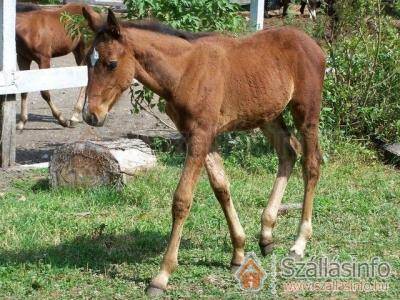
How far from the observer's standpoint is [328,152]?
408 inches

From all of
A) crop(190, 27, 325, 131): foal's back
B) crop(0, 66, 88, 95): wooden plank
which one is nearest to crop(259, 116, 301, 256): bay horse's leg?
crop(190, 27, 325, 131): foal's back

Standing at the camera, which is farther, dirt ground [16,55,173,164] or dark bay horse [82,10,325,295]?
dirt ground [16,55,173,164]

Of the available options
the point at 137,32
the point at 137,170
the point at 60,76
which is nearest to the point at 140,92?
the point at 60,76

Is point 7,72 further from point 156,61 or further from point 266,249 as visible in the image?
point 266,249

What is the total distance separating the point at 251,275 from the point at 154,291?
800 mm

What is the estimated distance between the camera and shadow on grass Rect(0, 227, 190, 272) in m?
6.62

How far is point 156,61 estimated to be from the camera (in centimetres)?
619

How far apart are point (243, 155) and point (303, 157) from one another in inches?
117

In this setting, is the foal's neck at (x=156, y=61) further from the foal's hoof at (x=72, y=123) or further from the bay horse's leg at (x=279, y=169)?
the foal's hoof at (x=72, y=123)

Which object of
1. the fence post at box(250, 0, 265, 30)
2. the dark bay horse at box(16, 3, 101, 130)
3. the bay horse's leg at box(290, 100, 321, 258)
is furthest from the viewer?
the dark bay horse at box(16, 3, 101, 130)

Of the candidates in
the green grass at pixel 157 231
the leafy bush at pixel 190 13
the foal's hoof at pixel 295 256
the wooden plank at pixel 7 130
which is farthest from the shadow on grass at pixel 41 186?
the foal's hoof at pixel 295 256

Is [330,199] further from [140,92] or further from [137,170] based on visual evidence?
[140,92]

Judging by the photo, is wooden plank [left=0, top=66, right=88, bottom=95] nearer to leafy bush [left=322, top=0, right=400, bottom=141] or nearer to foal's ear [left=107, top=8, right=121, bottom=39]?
leafy bush [left=322, top=0, right=400, bottom=141]

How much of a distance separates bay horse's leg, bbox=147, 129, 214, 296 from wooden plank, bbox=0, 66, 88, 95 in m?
4.20
